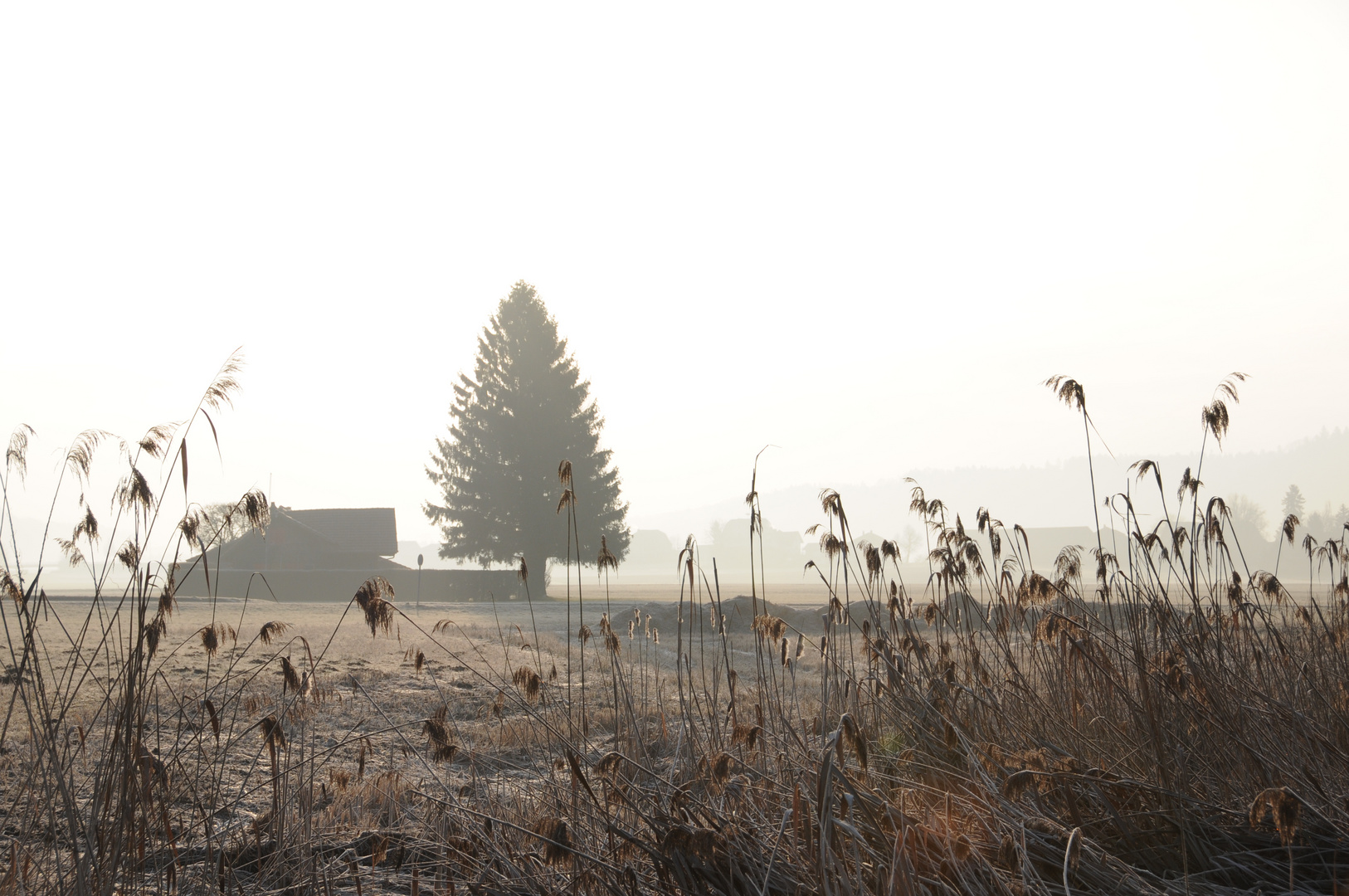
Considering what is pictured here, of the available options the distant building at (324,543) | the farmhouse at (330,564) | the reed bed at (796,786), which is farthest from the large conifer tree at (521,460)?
the reed bed at (796,786)

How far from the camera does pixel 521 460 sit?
34469mm

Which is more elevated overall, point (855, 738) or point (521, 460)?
point (521, 460)

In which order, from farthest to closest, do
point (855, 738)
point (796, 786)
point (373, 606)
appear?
point (373, 606)
point (855, 738)
point (796, 786)

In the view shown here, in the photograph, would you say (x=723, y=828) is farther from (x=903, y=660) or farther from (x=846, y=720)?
(x=903, y=660)

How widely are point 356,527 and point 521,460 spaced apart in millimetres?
12357

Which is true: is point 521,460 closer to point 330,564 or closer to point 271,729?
point 330,564

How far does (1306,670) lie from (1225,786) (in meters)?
1.07

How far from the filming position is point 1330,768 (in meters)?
2.89

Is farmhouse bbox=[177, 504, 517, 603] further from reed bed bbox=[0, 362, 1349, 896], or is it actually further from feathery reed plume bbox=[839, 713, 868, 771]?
feathery reed plume bbox=[839, 713, 868, 771]

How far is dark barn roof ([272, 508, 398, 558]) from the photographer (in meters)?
40.5

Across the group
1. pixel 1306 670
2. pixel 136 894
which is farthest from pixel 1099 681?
pixel 136 894

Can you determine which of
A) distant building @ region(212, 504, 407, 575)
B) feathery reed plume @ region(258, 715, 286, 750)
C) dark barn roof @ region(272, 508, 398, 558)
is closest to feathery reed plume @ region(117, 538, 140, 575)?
feathery reed plume @ region(258, 715, 286, 750)

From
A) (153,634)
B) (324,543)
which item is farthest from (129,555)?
(324,543)

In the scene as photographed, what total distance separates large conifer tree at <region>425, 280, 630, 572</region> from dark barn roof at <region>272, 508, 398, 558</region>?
691 cm
